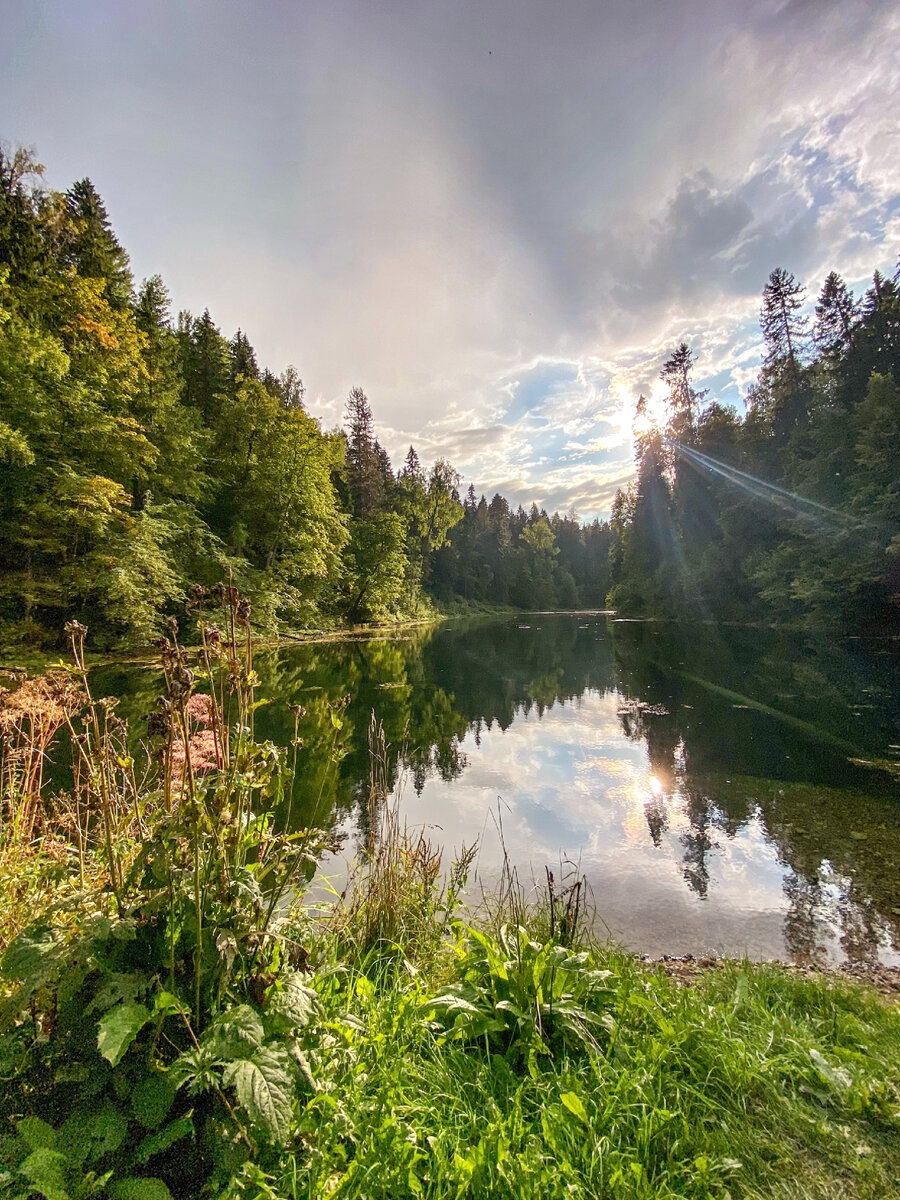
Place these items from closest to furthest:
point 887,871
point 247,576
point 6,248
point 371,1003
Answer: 1. point 371,1003
2. point 887,871
3. point 6,248
4. point 247,576

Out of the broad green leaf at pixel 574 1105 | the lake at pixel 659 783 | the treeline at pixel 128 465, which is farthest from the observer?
the treeline at pixel 128 465

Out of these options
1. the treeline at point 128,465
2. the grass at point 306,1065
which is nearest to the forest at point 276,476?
the treeline at point 128,465

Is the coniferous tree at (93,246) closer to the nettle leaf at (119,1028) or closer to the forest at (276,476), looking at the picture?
the forest at (276,476)

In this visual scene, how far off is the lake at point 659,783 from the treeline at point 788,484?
6.35m

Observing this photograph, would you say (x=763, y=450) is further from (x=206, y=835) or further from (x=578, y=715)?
(x=206, y=835)

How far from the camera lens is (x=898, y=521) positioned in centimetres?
1886

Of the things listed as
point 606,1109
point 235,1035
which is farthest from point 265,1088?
point 606,1109

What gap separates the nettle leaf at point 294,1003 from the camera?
149cm

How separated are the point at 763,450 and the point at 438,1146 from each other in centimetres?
3586

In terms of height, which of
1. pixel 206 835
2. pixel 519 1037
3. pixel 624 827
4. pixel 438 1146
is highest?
pixel 206 835

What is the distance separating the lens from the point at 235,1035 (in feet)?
4.47

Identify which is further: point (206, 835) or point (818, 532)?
point (818, 532)

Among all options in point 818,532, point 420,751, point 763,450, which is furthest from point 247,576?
point 763,450

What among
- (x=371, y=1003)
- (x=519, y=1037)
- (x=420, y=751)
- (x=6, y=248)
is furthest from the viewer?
(x=6, y=248)
